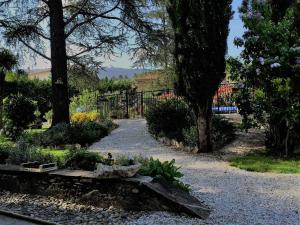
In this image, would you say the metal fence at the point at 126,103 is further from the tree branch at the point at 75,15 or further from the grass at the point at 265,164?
the grass at the point at 265,164

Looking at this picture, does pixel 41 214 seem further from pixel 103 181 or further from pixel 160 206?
pixel 160 206

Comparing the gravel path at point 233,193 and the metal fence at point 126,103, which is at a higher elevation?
the metal fence at point 126,103

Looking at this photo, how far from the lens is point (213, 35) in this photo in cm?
1056

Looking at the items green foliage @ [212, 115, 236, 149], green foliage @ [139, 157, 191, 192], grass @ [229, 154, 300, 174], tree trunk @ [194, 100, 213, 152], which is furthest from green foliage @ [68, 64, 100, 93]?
green foliage @ [139, 157, 191, 192]

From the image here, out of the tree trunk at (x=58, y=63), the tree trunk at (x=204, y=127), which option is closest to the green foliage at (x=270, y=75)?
the tree trunk at (x=204, y=127)

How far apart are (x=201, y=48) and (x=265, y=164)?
302 centimetres

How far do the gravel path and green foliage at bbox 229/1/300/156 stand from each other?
3.98 ft

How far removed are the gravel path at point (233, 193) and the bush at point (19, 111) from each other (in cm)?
562

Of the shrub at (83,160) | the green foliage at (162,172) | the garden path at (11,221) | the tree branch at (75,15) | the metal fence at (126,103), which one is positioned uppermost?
the tree branch at (75,15)

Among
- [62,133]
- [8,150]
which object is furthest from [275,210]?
[62,133]

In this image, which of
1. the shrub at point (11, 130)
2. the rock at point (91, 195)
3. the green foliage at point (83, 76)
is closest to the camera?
the rock at point (91, 195)

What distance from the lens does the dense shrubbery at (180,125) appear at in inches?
453

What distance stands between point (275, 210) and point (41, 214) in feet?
10.1

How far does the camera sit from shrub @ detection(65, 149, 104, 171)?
6945 mm
